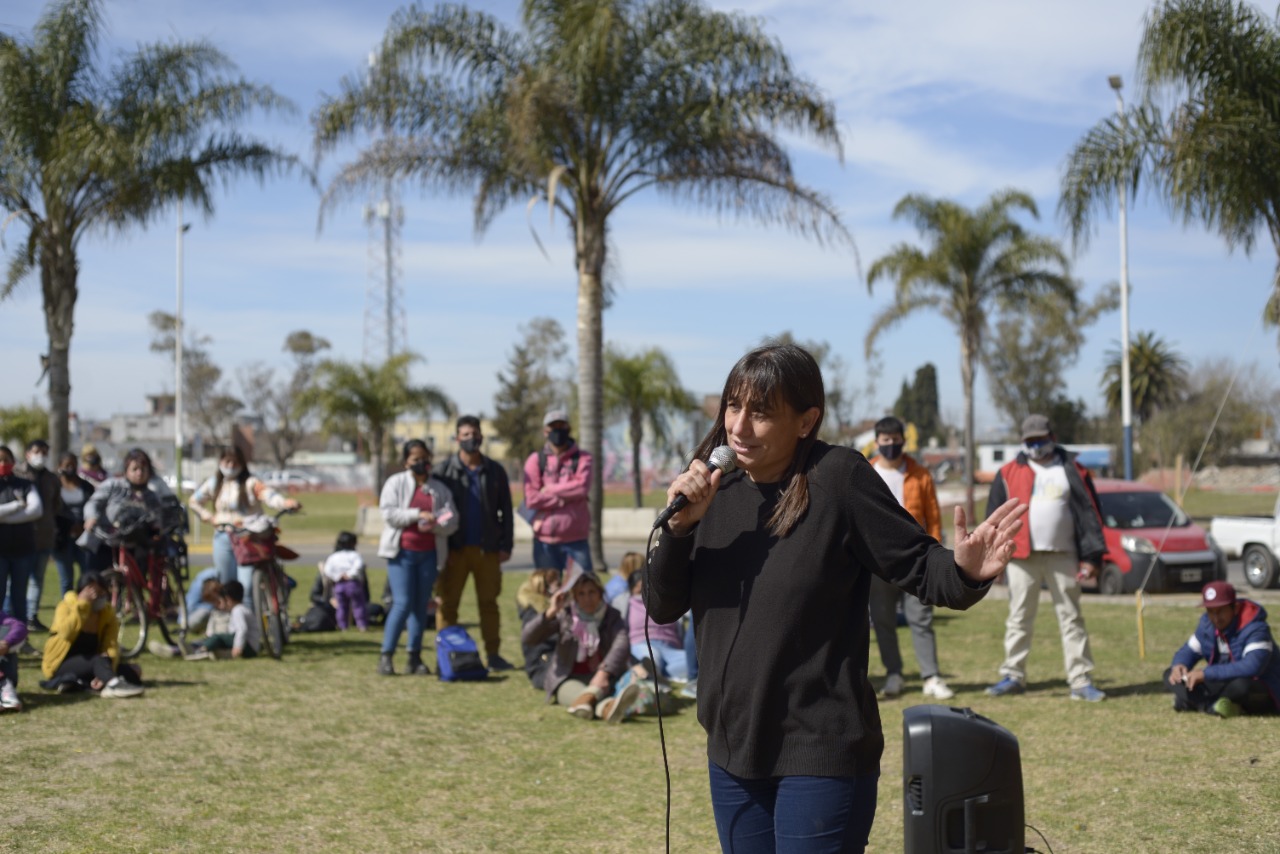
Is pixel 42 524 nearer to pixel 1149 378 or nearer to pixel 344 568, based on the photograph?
pixel 344 568

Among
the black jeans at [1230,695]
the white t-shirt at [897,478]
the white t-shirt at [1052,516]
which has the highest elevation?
the white t-shirt at [897,478]

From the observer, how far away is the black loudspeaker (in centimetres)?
320

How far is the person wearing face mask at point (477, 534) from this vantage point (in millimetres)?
10398

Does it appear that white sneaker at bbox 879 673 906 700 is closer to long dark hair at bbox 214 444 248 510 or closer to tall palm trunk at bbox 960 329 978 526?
long dark hair at bbox 214 444 248 510

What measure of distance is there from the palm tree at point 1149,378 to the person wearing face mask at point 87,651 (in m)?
62.1

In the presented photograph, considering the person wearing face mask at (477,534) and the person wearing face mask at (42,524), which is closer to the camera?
the person wearing face mask at (477,534)

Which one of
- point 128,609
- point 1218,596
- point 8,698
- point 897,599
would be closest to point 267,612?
point 128,609

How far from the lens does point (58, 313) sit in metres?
17.3

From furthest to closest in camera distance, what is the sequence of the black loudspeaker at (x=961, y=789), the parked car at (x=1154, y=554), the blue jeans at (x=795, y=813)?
the parked car at (x=1154, y=554) → the black loudspeaker at (x=961, y=789) → the blue jeans at (x=795, y=813)

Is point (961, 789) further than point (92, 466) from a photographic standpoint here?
No

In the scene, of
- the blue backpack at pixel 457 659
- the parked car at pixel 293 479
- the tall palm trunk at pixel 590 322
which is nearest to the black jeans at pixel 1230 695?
the blue backpack at pixel 457 659

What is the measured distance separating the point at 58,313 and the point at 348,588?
738 cm

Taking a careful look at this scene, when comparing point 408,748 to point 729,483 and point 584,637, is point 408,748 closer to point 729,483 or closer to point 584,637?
point 584,637

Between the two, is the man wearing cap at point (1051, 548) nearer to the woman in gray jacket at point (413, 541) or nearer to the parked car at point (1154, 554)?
the woman in gray jacket at point (413, 541)
